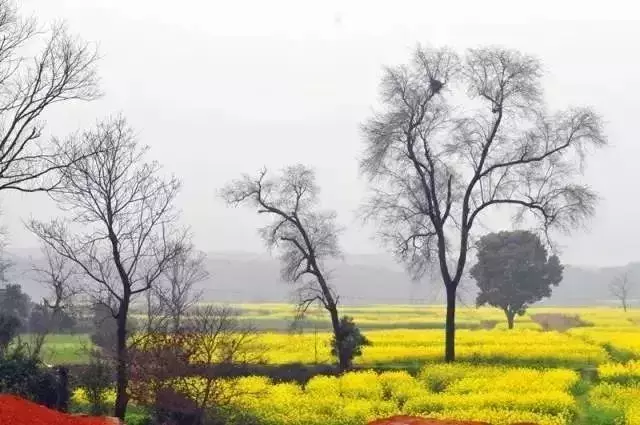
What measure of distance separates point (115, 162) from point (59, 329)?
1578 inches

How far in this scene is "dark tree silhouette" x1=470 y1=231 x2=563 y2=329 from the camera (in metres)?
65.8

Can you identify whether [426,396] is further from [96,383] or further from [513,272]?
[513,272]

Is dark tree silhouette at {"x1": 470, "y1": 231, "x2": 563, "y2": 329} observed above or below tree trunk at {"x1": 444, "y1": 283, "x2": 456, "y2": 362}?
above

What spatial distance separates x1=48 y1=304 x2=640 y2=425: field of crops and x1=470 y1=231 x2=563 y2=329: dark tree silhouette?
2395 centimetres

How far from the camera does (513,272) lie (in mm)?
65938

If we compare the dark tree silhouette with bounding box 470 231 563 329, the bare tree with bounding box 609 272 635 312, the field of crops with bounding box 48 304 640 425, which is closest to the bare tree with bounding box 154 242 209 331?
the field of crops with bounding box 48 304 640 425

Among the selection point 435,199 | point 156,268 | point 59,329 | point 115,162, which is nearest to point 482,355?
point 435,199

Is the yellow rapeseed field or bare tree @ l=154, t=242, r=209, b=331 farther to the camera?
bare tree @ l=154, t=242, r=209, b=331

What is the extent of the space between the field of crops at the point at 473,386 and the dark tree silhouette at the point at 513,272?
24.0 metres

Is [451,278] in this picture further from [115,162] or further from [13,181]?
[13,181]

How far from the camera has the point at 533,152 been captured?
3366 cm

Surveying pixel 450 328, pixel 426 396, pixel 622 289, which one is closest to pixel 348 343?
pixel 450 328

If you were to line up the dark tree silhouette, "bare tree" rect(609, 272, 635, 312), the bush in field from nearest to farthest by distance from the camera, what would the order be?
the bush in field, the dark tree silhouette, "bare tree" rect(609, 272, 635, 312)

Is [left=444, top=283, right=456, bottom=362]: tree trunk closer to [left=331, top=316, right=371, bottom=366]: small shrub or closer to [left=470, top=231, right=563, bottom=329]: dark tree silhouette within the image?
[left=331, top=316, right=371, bottom=366]: small shrub
